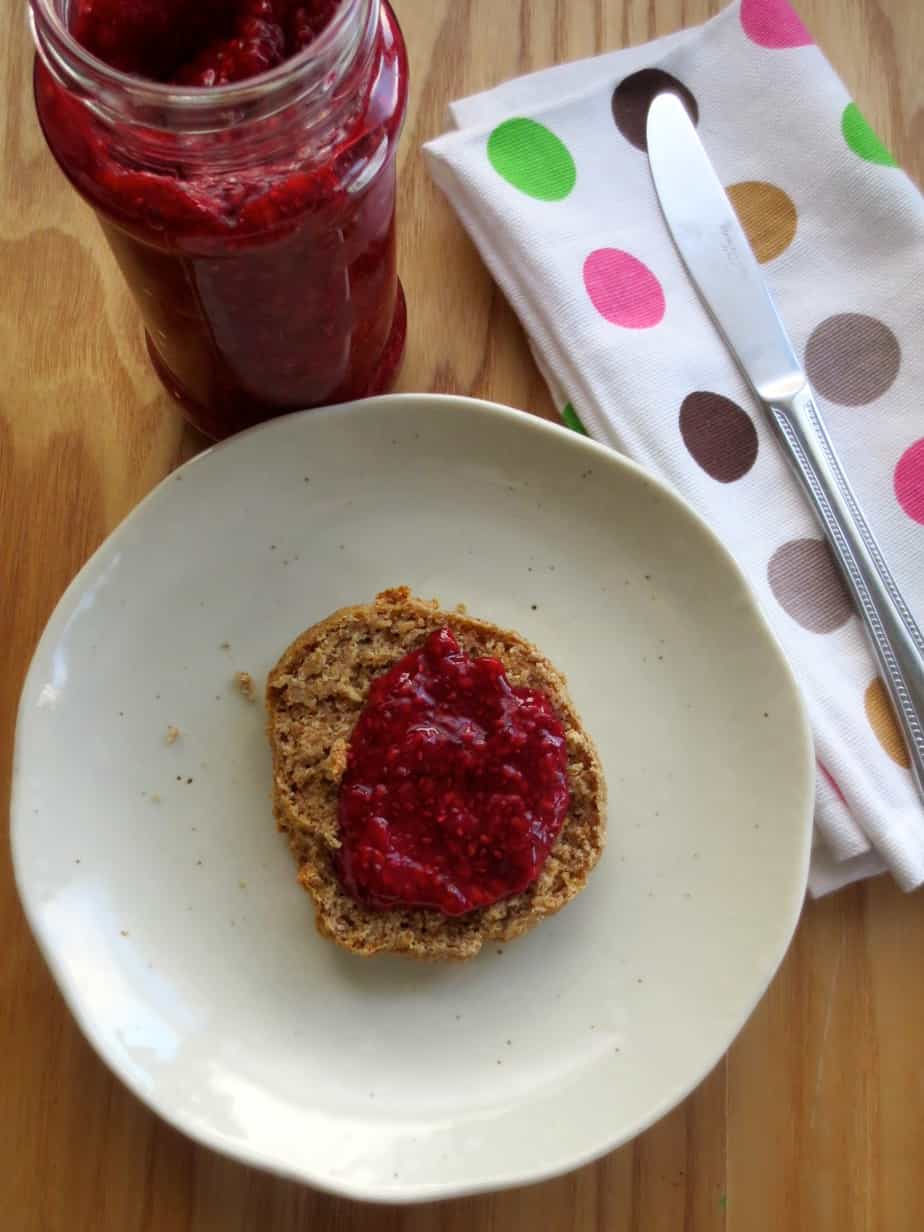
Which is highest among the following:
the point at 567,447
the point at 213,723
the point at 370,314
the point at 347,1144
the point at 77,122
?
the point at 77,122

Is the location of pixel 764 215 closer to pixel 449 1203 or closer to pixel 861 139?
pixel 861 139

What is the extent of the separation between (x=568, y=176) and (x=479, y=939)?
1.26m

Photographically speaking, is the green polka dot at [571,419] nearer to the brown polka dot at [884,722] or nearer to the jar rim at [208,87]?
the brown polka dot at [884,722]

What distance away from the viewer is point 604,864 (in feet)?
5.98

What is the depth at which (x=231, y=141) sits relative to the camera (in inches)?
51.6

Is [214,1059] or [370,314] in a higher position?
[370,314]

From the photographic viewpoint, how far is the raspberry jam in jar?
4.22 ft

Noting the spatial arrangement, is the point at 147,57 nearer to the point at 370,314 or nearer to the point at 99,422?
the point at 370,314


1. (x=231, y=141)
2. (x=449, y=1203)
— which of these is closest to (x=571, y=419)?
(x=231, y=141)

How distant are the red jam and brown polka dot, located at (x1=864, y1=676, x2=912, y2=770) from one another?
0.54 metres

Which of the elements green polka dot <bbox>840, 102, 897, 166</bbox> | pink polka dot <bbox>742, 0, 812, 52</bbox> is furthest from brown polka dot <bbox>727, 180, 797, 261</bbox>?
pink polka dot <bbox>742, 0, 812, 52</bbox>

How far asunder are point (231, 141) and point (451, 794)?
0.90 meters

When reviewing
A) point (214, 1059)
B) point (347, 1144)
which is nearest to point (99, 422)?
point (214, 1059)

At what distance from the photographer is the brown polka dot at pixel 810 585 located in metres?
1.91
